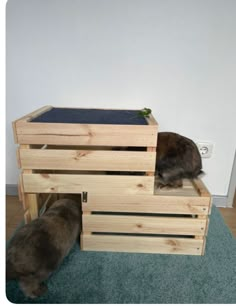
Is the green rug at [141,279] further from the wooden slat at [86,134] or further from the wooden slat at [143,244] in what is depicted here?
the wooden slat at [86,134]

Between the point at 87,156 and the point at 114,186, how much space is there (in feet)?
0.49

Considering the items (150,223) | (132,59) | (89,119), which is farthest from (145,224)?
(132,59)

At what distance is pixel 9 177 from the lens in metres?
1.35

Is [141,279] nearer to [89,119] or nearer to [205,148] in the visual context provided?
[89,119]

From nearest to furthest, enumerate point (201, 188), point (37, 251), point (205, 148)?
point (37, 251) → point (201, 188) → point (205, 148)

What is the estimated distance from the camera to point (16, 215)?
1.18 metres

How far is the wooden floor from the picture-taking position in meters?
1.10

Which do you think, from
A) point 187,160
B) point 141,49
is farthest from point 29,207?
point 141,49

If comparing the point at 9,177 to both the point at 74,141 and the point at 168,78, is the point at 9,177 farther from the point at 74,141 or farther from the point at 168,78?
the point at 168,78

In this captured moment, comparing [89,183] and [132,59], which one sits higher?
[132,59]

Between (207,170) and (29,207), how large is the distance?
94 centimetres

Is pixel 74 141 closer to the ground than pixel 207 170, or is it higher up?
higher up

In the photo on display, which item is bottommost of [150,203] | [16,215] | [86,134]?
[16,215]

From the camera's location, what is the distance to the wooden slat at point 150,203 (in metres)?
0.87
